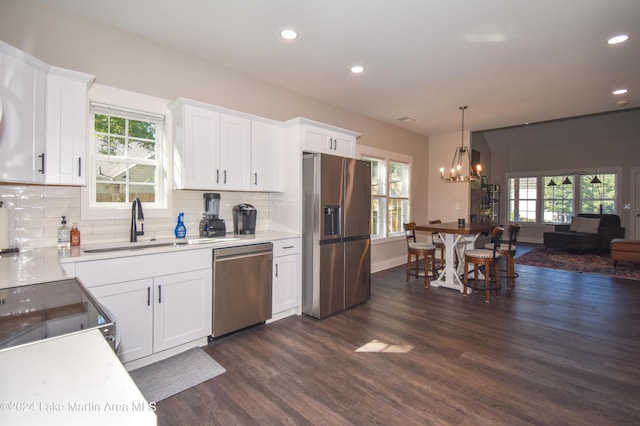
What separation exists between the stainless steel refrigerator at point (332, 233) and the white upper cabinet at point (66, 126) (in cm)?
200

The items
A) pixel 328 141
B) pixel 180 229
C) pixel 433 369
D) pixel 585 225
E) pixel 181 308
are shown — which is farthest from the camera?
pixel 585 225

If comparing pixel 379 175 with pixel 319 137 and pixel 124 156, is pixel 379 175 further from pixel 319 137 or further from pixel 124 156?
pixel 124 156

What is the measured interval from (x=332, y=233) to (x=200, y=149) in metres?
1.62

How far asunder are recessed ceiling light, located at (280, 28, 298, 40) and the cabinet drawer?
1952 mm

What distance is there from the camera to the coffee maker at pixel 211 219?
10.4 ft

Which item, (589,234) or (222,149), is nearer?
(222,149)

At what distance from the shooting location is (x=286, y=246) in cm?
340

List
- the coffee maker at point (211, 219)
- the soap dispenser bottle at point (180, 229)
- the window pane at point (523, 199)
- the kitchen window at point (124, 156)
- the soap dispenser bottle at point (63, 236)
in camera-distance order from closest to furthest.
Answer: the soap dispenser bottle at point (63, 236) → the kitchen window at point (124, 156) → the soap dispenser bottle at point (180, 229) → the coffee maker at point (211, 219) → the window pane at point (523, 199)

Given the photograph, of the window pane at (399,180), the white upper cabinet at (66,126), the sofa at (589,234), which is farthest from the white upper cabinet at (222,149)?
the sofa at (589,234)

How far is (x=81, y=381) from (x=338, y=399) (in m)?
1.76

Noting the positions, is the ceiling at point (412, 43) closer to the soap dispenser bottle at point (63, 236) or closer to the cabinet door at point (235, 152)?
the cabinet door at point (235, 152)

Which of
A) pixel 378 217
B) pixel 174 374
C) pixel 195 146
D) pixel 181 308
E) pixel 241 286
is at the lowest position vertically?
pixel 174 374

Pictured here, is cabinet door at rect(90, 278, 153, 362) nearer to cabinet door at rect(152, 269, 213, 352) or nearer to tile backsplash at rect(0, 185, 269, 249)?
cabinet door at rect(152, 269, 213, 352)

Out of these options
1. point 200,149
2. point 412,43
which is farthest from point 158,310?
point 412,43
